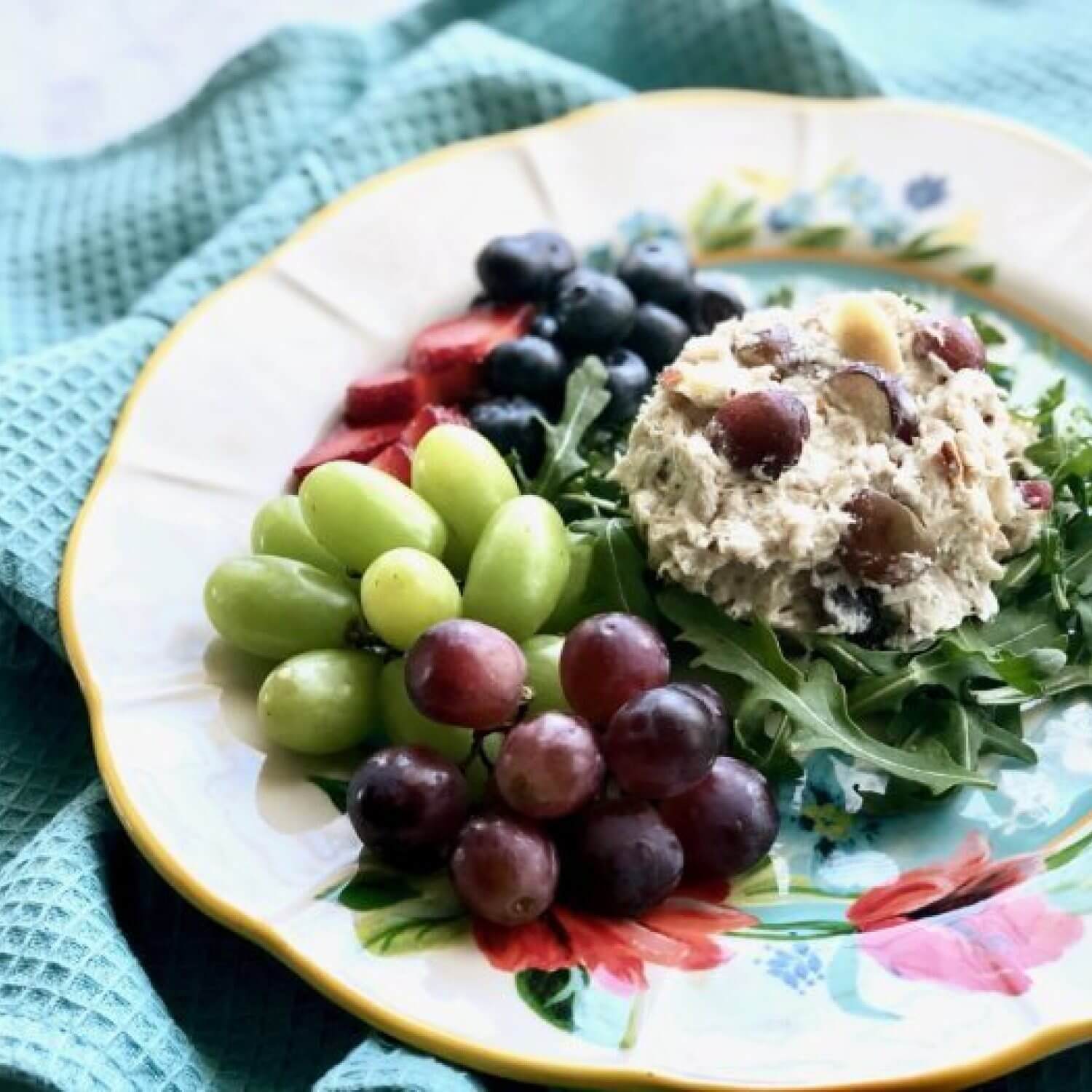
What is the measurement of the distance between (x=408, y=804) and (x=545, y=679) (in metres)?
0.20

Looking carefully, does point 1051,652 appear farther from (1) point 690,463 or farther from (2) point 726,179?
(2) point 726,179

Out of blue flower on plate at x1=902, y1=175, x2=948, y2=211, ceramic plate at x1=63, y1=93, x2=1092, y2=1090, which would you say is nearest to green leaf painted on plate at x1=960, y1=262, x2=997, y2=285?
ceramic plate at x1=63, y1=93, x2=1092, y2=1090

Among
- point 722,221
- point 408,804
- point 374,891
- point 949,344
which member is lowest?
point 374,891

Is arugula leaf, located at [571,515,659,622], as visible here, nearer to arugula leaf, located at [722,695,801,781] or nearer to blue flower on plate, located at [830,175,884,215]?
arugula leaf, located at [722,695,801,781]

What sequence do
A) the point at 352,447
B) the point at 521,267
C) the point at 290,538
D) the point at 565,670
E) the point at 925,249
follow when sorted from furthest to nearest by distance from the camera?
the point at 925,249 → the point at 521,267 → the point at 352,447 → the point at 290,538 → the point at 565,670

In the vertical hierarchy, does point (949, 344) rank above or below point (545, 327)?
above

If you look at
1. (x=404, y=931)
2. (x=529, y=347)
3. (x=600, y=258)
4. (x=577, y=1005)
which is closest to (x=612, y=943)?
(x=577, y=1005)

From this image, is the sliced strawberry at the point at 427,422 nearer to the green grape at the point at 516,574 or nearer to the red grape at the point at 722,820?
the green grape at the point at 516,574

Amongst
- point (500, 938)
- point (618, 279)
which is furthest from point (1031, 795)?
point (618, 279)

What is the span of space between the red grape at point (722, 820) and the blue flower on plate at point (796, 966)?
8cm

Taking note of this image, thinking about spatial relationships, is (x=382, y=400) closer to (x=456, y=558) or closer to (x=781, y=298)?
(x=456, y=558)

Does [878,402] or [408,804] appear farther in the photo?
[878,402]

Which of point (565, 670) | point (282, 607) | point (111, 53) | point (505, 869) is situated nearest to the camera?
point (505, 869)

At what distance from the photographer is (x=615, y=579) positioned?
4.97ft
